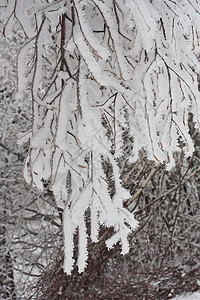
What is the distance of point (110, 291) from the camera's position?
3.47 meters

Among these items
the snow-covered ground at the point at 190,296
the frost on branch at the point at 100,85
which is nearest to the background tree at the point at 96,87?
the frost on branch at the point at 100,85

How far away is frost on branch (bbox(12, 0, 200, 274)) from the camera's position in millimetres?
1425

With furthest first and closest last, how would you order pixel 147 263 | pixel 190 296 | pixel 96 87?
pixel 147 263 → pixel 190 296 → pixel 96 87

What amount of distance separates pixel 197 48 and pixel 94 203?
833 millimetres

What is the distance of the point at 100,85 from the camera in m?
1.54

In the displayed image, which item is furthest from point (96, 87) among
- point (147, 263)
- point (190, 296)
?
point (147, 263)

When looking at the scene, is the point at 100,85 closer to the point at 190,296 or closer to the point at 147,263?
the point at 190,296

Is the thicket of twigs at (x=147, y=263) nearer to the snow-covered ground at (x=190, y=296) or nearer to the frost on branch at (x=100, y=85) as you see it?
the snow-covered ground at (x=190, y=296)

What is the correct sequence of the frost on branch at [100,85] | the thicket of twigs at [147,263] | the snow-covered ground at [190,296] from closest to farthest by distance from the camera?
the frost on branch at [100,85]
the snow-covered ground at [190,296]
the thicket of twigs at [147,263]

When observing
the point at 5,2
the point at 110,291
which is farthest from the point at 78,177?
the point at 110,291

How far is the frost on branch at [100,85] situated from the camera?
4.67 feet

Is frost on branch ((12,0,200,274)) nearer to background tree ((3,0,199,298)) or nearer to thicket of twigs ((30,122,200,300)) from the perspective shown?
background tree ((3,0,199,298))

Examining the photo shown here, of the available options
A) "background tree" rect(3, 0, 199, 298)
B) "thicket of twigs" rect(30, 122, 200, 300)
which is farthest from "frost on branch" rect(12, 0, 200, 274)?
"thicket of twigs" rect(30, 122, 200, 300)

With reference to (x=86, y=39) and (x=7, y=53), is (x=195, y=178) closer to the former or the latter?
(x=7, y=53)
